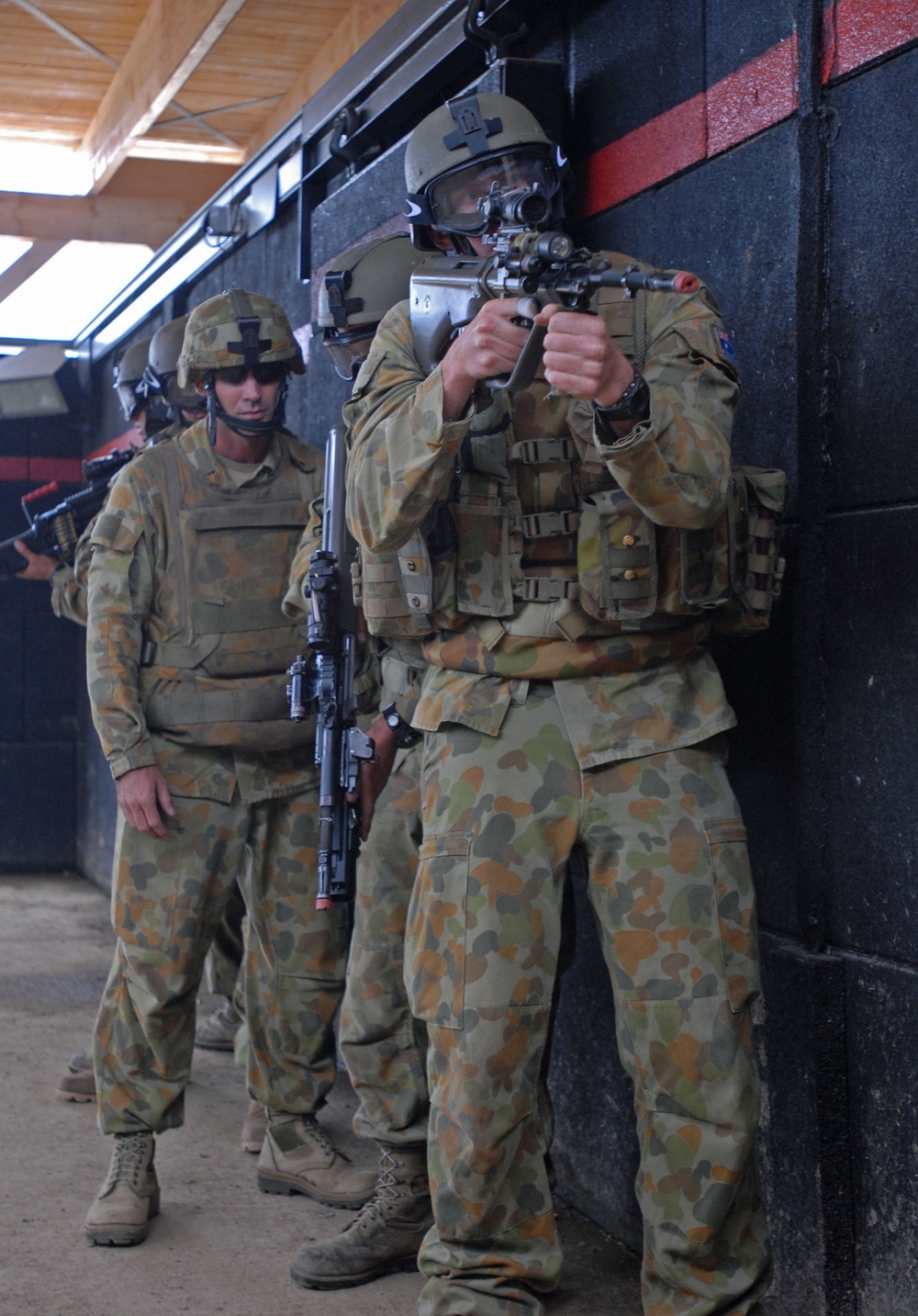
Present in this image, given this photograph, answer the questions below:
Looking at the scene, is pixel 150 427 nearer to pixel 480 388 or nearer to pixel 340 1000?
pixel 340 1000

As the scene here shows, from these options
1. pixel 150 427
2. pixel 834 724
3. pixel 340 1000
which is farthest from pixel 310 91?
pixel 834 724

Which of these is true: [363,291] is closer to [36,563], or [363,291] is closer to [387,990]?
[387,990]

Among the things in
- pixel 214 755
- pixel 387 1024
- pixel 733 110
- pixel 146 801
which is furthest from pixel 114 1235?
pixel 733 110

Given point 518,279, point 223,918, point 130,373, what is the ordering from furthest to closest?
point 130,373, point 223,918, point 518,279

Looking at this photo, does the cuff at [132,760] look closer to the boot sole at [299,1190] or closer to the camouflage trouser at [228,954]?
the boot sole at [299,1190]

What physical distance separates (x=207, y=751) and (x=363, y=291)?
1031mm

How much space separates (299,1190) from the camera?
3.08m

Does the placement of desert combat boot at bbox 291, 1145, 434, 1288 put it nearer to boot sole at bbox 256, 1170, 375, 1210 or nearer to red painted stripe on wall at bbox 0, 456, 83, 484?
boot sole at bbox 256, 1170, 375, 1210

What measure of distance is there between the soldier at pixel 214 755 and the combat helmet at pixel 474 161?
1.03 meters

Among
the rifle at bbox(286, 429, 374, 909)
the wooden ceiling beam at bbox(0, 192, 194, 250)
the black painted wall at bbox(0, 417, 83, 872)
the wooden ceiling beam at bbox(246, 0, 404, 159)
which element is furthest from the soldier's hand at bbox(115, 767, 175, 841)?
the wooden ceiling beam at bbox(0, 192, 194, 250)

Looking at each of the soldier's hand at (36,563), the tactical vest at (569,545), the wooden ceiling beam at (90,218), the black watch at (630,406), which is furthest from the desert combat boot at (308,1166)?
the wooden ceiling beam at (90,218)

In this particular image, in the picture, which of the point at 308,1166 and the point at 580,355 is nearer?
the point at 580,355

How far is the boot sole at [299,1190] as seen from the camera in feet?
9.84

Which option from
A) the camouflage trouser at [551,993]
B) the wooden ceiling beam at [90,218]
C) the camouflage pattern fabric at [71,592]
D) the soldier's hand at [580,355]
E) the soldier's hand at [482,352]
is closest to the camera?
the soldier's hand at [580,355]
